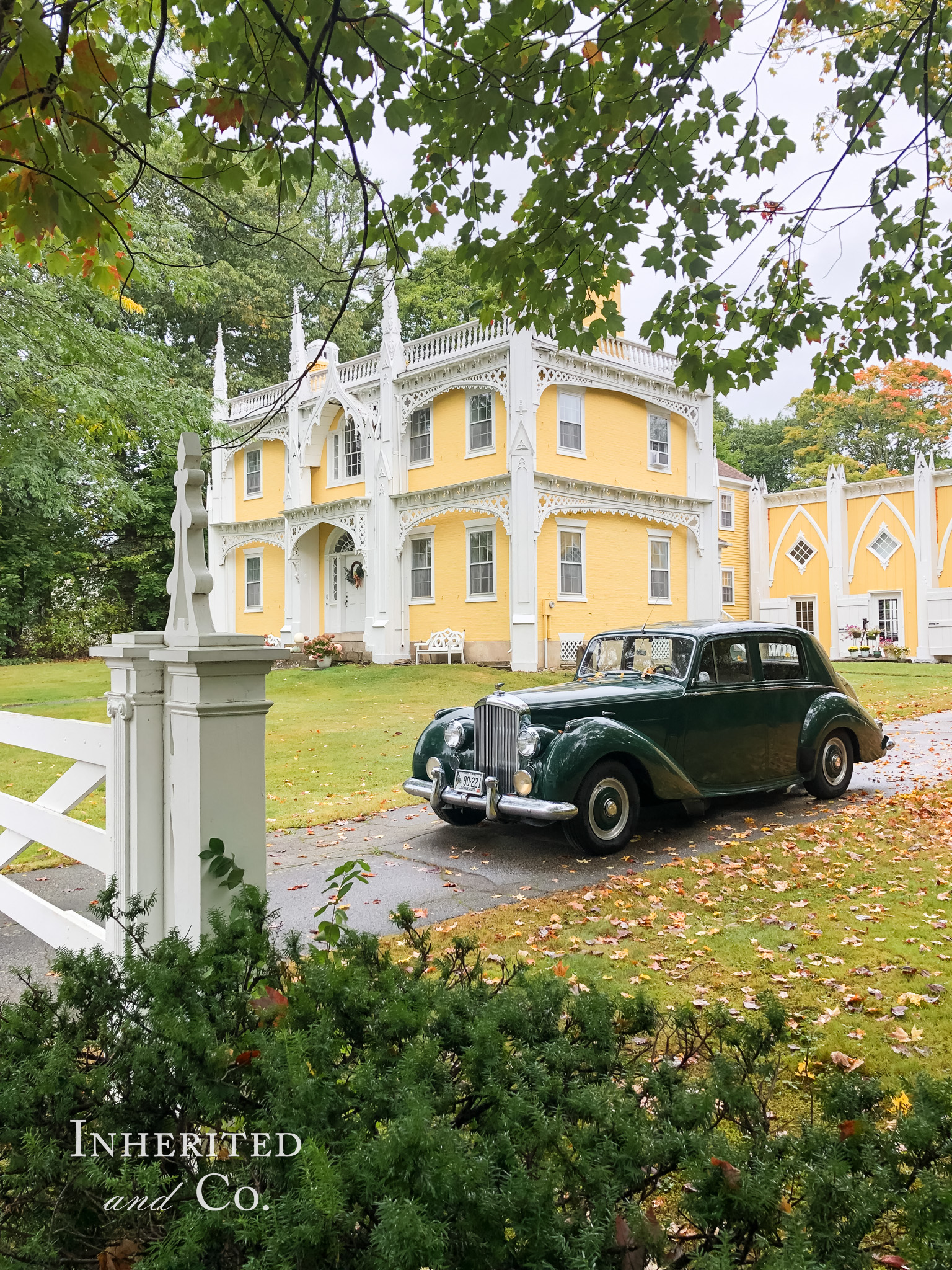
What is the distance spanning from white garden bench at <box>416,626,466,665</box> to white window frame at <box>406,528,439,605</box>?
1296mm

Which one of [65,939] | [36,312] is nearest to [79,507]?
[36,312]

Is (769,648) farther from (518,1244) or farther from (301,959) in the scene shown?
(518,1244)

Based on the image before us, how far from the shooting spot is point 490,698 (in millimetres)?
7004

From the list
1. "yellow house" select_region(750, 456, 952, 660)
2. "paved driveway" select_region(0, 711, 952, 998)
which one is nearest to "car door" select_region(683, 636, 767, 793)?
"paved driveway" select_region(0, 711, 952, 998)

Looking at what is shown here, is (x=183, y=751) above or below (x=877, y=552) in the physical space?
below

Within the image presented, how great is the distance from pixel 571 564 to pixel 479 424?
4549 millimetres

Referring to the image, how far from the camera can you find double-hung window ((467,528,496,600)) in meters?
22.1

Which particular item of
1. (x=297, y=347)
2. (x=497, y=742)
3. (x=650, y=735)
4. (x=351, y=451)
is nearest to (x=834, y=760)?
(x=650, y=735)

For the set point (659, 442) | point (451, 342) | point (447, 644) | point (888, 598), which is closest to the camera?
point (447, 644)

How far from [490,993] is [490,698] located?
16.3 ft

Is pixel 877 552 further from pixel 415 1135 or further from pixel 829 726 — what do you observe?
pixel 415 1135

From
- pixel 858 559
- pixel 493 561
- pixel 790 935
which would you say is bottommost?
pixel 790 935

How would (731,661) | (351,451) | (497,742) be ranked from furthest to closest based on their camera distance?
(351,451)
(731,661)
(497,742)

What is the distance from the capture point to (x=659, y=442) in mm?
24375
